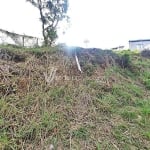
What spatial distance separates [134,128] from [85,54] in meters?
2.04

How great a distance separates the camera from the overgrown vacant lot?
291 centimetres

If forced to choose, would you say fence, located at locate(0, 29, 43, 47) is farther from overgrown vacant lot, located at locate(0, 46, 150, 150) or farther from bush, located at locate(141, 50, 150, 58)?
bush, located at locate(141, 50, 150, 58)

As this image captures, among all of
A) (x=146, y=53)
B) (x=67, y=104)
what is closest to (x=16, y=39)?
(x=146, y=53)

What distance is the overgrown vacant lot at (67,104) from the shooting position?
2.91 metres

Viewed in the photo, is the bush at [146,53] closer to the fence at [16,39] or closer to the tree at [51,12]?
the fence at [16,39]

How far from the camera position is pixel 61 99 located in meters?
3.61

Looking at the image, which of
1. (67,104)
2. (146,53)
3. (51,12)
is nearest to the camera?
(67,104)

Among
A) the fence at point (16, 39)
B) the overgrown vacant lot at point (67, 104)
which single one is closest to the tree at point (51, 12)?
the fence at point (16, 39)

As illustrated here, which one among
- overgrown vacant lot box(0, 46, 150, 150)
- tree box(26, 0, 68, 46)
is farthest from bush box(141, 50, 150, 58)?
tree box(26, 0, 68, 46)

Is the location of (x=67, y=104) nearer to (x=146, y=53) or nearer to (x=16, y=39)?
(x=16, y=39)

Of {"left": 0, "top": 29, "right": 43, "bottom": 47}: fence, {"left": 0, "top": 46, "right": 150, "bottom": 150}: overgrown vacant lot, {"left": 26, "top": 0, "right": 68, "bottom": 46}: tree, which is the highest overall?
{"left": 26, "top": 0, "right": 68, "bottom": 46}: tree

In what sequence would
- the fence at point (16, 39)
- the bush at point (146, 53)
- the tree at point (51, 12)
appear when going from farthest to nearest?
the tree at point (51, 12)
the bush at point (146, 53)
the fence at point (16, 39)

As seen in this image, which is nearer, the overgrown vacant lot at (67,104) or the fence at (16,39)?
the overgrown vacant lot at (67,104)

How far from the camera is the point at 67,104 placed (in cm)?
356
